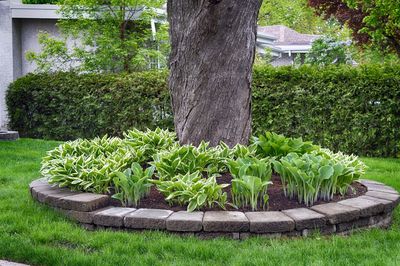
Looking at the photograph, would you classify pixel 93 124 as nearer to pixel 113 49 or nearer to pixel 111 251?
pixel 113 49

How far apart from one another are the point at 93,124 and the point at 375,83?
545cm

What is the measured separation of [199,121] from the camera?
4.99 m

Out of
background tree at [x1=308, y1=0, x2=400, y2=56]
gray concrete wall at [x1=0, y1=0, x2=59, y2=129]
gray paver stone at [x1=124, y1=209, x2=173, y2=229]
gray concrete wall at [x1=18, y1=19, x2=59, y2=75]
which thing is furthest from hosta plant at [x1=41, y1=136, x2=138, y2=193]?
gray concrete wall at [x1=18, y1=19, x2=59, y2=75]

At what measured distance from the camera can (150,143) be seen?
17.9 ft

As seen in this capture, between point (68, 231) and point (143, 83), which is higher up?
point (143, 83)

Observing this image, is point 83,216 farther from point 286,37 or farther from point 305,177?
point 286,37

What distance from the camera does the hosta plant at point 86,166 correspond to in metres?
4.38

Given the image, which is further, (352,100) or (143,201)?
(352,100)

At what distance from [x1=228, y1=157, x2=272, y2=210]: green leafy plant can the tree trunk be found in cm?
73

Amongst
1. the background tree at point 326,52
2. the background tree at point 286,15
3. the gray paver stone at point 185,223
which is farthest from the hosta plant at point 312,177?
the background tree at point 286,15

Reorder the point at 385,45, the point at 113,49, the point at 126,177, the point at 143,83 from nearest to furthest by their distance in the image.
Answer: the point at 126,177 < the point at 143,83 < the point at 113,49 < the point at 385,45

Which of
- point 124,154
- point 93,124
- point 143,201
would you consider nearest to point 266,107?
point 93,124

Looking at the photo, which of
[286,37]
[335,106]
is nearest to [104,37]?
[335,106]

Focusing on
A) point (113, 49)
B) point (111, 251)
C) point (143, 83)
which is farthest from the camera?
point (113, 49)
